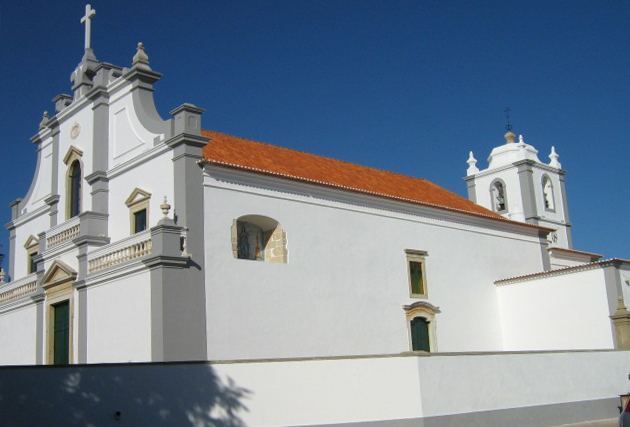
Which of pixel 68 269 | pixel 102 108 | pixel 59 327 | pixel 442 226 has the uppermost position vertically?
pixel 102 108

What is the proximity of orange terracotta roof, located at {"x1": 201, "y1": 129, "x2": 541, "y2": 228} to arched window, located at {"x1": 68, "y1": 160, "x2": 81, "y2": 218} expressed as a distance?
4121 mm

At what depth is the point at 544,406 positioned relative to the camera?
17.3m

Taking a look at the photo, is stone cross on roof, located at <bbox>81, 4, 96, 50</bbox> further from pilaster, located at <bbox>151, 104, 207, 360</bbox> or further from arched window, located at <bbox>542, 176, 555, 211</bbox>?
arched window, located at <bbox>542, 176, 555, 211</bbox>

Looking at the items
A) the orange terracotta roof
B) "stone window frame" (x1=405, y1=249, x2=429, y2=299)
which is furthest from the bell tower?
"stone window frame" (x1=405, y1=249, x2=429, y2=299)

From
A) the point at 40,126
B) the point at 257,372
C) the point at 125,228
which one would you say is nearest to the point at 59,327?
the point at 125,228

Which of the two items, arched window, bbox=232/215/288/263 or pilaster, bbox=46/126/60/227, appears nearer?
arched window, bbox=232/215/288/263

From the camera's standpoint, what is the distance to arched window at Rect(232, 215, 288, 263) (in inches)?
820

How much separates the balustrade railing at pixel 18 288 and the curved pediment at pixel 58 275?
1072 mm

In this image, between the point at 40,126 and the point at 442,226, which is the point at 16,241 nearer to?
the point at 40,126

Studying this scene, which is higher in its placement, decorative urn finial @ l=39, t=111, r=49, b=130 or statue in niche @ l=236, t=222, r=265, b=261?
decorative urn finial @ l=39, t=111, r=49, b=130

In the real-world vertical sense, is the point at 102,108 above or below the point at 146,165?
above

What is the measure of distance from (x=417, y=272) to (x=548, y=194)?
15274mm

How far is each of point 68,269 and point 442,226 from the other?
12.2 meters

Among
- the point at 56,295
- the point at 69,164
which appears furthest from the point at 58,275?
the point at 69,164
